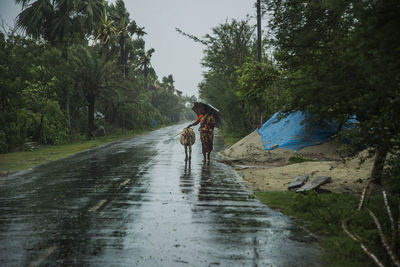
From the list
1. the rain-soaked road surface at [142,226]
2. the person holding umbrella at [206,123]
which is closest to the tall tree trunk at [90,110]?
the person holding umbrella at [206,123]

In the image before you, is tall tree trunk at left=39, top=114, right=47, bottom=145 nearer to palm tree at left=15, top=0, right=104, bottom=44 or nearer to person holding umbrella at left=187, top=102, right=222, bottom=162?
palm tree at left=15, top=0, right=104, bottom=44

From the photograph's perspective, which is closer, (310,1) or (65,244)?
(65,244)

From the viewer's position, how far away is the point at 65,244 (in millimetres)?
5270

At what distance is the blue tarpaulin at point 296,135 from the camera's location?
51.6ft

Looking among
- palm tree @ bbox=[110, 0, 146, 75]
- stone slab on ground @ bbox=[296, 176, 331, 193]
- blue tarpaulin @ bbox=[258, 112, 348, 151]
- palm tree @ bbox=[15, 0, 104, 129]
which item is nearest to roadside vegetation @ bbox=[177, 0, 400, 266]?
stone slab on ground @ bbox=[296, 176, 331, 193]

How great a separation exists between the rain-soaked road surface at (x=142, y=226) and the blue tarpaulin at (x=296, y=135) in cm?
549

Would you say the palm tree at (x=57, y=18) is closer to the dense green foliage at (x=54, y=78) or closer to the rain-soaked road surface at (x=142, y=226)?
the dense green foliage at (x=54, y=78)

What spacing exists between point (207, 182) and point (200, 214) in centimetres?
394

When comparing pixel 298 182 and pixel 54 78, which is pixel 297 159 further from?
pixel 54 78

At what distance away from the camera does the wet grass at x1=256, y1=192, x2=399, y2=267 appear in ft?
16.3

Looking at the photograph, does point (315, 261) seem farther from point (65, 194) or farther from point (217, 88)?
point (217, 88)

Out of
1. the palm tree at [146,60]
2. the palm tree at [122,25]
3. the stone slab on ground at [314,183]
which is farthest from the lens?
the palm tree at [146,60]

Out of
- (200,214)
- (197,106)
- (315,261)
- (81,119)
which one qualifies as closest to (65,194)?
(200,214)

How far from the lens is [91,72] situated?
1303 inches
